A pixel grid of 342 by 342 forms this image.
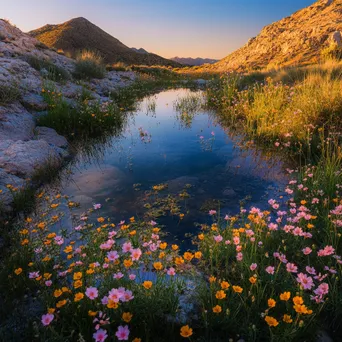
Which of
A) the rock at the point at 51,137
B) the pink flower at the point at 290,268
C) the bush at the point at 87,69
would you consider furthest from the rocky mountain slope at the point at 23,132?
the pink flower at the point at 290,268

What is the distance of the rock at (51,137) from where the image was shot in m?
7.16

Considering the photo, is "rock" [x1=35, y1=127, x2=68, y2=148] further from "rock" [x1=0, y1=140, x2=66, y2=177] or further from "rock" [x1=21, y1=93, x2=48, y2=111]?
"rock" [x1=21, y1=93, x2=48, y2=111]

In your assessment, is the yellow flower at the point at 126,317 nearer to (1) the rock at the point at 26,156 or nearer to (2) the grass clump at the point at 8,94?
(1) the rock at the point at 26,156

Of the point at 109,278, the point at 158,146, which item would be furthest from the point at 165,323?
the point at 158,146

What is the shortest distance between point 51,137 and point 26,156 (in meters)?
1.93

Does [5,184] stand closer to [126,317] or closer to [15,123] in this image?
[15,123]

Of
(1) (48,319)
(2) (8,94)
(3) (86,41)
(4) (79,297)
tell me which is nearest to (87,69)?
(2) (8,94)

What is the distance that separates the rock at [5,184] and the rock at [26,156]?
193 mm

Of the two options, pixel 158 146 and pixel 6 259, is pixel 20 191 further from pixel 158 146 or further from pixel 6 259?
pixel 158 146

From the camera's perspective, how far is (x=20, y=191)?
4395mm

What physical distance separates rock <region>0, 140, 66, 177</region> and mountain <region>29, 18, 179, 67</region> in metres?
65.4

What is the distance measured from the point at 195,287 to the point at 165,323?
50cm

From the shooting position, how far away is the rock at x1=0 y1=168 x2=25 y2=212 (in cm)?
Result: 411

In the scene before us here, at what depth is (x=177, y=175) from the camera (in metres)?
5.73
